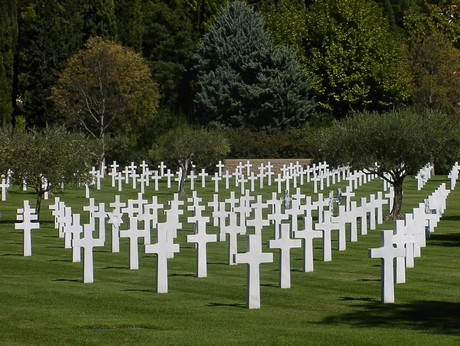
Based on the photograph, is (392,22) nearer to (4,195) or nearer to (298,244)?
(4,195)

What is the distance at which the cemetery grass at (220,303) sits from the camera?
55.3 feet

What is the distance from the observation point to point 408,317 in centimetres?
1873

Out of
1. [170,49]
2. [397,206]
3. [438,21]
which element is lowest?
[397,206]

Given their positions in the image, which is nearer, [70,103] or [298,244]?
[298,244]

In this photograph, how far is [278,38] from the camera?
92.2m

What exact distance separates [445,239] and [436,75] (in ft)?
161

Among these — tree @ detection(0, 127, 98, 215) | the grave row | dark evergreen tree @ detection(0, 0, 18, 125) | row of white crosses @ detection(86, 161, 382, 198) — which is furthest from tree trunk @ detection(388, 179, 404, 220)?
dark evergreen tree @ detection(0, 0, 18, 125)

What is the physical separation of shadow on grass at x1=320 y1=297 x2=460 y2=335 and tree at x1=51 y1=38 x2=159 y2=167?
61306 millimetres

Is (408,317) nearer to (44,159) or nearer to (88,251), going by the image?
(88,251)

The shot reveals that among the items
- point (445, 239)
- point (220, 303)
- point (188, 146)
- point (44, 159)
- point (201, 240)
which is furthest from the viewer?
point (188, 146)

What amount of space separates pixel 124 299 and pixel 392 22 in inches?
3325

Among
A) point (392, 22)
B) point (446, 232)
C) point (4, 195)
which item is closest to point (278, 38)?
point (392, 22)

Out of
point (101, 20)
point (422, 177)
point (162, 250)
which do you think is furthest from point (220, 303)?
point (101, 20)

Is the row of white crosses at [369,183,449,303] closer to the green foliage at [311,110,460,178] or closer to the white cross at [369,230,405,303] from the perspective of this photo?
the white cross at [369,230,405,303]
